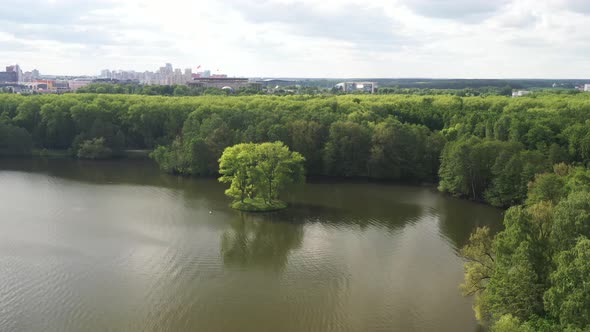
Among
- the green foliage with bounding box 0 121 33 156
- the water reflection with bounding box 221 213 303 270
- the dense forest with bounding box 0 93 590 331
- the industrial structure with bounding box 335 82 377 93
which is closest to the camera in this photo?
the dense forest with bounding box 0 93 590 331

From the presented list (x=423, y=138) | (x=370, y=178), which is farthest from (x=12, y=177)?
(x=423, y=138)

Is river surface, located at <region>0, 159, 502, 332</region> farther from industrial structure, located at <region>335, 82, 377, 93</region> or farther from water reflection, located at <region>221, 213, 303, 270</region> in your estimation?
industrial structure, located at <region>335, 82, 377, 93</region>

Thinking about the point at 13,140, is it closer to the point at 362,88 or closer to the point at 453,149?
the point at 453,149

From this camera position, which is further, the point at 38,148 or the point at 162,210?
the point at 38,148

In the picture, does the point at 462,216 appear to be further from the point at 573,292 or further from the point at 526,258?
the point at 573,292

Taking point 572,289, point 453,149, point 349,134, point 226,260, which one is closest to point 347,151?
point 349,134

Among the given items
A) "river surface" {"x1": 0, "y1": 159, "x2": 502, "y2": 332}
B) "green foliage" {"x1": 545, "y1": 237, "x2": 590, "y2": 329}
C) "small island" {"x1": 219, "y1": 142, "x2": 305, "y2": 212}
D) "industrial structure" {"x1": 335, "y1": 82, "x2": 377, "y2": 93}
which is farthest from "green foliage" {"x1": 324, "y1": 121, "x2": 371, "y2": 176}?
"industrial structure" {"x1": 335, "y1": 82, "x2": 377, "y2": 93}
